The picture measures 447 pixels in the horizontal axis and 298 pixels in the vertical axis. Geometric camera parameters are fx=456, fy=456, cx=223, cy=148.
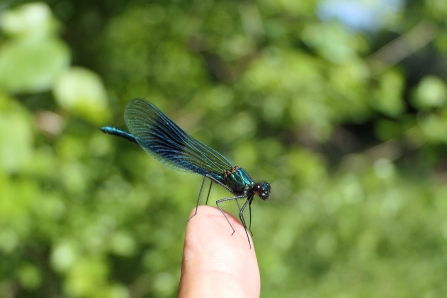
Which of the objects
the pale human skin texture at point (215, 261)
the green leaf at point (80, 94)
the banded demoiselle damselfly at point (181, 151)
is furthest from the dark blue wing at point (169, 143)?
the pale human skin texture at point (215, 261)

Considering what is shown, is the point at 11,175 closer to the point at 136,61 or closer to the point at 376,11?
the point at 136,61

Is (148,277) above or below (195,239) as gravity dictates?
above

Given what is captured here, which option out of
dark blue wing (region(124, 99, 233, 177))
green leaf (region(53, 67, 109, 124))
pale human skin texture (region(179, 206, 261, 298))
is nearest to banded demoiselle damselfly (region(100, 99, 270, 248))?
dark blue wing (region(124, 99, 233, 177))

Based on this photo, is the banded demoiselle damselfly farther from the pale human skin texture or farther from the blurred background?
the pale human skin texture

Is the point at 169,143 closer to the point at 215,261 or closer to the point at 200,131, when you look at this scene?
the point at 215,261

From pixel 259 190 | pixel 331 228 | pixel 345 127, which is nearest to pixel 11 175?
pixel 259 190

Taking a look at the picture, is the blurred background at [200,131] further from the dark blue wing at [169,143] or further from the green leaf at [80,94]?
the dark blue wing at [169,143]
